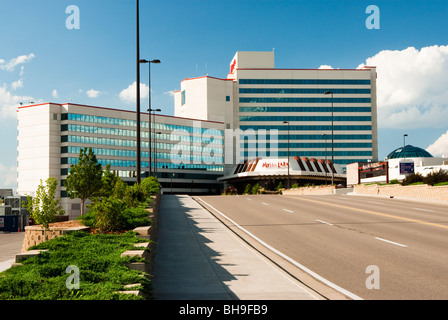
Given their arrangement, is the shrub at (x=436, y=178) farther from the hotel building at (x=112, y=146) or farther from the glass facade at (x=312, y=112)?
the glass facade at (x=312, y=112)

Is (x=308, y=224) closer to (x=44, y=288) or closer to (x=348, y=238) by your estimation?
(x=348, y=238)

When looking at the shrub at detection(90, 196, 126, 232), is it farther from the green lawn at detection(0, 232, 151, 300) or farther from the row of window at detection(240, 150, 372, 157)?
the row of window at detection(240, 150, 372, 157)

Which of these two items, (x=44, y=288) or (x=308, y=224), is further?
(x=308, y=224)

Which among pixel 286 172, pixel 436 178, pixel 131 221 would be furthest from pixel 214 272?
pixel 286 172

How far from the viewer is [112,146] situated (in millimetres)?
115125

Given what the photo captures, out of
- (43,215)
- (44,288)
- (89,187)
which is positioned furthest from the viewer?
(89,187)

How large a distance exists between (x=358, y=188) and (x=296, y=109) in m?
88.9

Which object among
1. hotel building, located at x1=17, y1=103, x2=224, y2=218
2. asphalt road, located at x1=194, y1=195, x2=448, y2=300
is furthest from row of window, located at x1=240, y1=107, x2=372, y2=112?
asphalt road, located at x1=194, y1=195, x2=448, y2=300

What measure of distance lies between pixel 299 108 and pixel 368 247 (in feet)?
414

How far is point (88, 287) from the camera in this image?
608cm

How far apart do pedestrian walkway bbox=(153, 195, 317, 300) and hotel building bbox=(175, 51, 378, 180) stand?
121 m

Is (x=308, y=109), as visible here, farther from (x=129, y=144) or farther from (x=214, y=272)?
(x=214, y=272)

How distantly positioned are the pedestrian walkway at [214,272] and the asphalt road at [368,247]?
118 centimetres

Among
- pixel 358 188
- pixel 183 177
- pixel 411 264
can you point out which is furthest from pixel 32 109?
pixel 411 264
